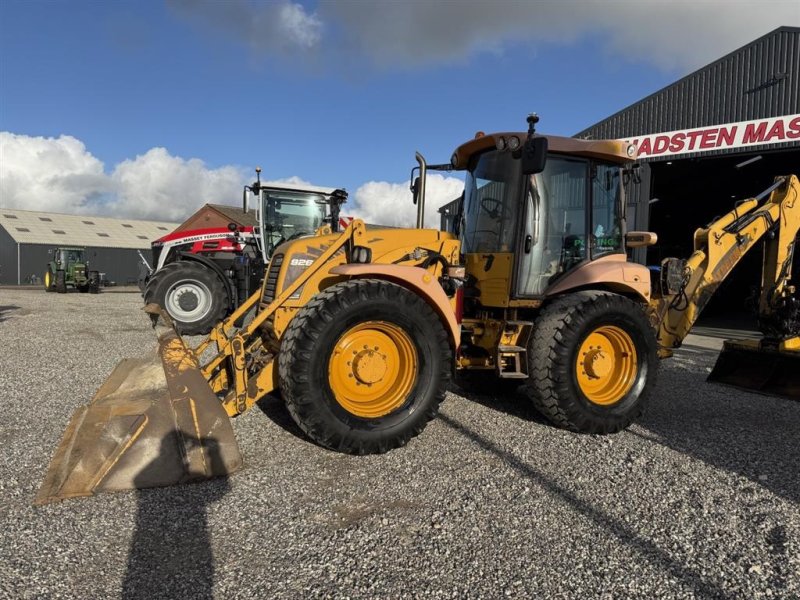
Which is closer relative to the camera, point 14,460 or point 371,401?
point 14,460

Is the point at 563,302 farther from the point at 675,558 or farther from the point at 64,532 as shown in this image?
the point at 64,532

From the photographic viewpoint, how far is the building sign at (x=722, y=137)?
11.8 metres

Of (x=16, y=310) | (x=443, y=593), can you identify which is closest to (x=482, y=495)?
(x=443, y=593)

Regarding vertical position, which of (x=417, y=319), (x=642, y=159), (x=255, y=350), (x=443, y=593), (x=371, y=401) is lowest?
(x=443, y=593)

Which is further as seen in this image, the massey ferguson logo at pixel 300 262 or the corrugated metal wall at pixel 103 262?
the corrugated metal wall at pixel 103 262

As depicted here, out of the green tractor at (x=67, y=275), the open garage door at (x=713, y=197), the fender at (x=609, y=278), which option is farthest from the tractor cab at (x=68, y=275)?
the fender at (x=609, y=278)

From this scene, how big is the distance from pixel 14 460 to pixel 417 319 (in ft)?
9.87

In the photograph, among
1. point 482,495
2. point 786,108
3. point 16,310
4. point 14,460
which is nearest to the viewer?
point 482,495

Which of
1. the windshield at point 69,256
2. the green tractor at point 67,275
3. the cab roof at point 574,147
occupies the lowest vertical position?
the green tractor at point 67,275

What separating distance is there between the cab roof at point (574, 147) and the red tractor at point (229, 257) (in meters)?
6.08

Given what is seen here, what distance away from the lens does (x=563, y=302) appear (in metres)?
4.70

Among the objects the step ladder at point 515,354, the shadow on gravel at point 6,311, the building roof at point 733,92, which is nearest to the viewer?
the step ladder at point 515,354

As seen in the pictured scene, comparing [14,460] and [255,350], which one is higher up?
[255,350]

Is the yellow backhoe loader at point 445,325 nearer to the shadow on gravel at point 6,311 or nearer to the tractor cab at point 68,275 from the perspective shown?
the shadow on gravel at point 6,311
